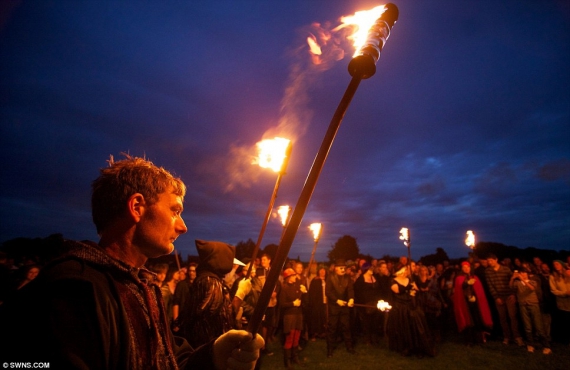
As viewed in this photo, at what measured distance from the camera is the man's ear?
189 centimetres

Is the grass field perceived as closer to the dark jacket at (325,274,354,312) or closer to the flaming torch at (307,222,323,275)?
the dark jacket at (325,274,354,312)

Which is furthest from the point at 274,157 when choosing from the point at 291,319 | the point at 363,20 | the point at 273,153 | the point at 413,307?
the point at 413,307

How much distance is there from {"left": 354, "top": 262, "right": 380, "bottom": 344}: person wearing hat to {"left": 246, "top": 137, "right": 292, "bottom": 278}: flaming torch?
31.2 ft

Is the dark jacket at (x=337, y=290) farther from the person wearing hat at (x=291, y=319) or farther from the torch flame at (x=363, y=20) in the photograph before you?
the torch flame at (x=363, y=20)

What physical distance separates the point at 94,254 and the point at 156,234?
422 mm

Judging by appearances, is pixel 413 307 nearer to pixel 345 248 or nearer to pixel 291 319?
pixel 291 319

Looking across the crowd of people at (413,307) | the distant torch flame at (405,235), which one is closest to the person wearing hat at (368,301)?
the crowd of people at (413,307)

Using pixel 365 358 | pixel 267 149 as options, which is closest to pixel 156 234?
pixel 267 149

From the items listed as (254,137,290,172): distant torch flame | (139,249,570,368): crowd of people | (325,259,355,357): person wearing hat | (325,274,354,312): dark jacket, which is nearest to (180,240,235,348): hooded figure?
(254,137,290,172): distant torch flame

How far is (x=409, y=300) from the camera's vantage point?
32.1ft

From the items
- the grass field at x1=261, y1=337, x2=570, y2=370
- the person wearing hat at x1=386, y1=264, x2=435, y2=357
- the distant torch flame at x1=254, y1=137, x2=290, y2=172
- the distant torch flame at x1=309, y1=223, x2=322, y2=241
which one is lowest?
the grass field at x1=261, y1=337, x2=570, y2=370

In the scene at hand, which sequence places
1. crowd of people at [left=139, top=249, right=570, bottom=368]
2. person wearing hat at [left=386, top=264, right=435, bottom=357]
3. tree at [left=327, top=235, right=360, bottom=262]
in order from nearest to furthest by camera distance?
person wearing hat at [left=386, top=264, right=435, bottom=357] < crowd of people at [left=139, top=249, right=570, bottom=368] < tree at [left=327, top=235, right=360, bottom=262]

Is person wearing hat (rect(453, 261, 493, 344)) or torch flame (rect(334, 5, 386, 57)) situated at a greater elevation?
torch flame (rect(334, 5, 386, 57))

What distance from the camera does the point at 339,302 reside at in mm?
11102
